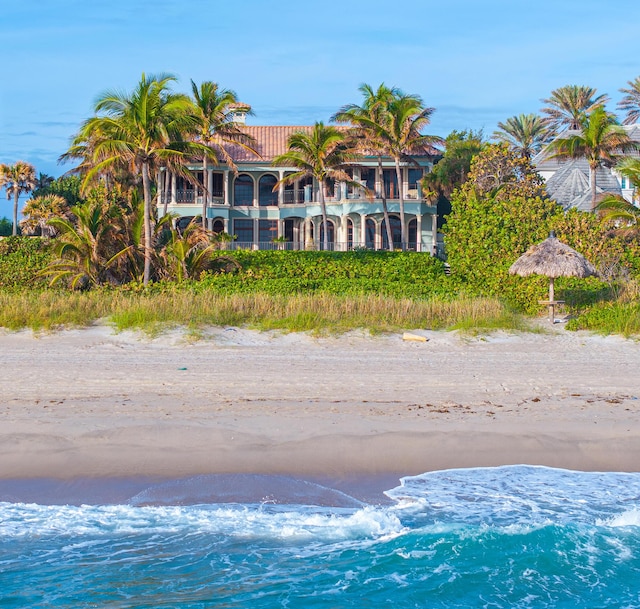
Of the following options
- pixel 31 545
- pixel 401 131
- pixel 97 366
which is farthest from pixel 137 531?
pixel 401 131

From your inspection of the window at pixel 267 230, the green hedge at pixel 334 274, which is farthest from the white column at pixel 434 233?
the green hedge at pixel 334 274

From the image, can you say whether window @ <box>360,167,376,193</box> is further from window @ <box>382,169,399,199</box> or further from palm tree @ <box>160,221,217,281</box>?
palm tree @ <box>160,221,217,281</box>

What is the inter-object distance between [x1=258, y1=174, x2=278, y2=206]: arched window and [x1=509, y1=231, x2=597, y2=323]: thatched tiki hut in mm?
29009

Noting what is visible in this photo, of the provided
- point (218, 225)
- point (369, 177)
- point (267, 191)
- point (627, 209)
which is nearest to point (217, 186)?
point (218, 225)

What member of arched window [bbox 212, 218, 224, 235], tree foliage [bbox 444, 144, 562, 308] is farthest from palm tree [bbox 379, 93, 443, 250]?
tree foliage [bbox 444, 144, 562, 308]

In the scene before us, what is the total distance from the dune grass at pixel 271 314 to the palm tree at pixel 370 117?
22869 mm

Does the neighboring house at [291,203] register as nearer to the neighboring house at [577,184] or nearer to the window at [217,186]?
the window at [217,186]

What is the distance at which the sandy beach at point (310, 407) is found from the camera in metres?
8.44

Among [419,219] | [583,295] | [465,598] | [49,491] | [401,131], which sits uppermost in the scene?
[401,131]

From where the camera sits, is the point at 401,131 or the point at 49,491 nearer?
the point at 49,491

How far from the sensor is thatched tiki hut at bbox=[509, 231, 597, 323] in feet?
55.9

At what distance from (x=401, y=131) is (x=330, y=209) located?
6941mm

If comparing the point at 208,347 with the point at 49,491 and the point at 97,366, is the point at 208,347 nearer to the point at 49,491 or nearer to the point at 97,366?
the point at 97,366

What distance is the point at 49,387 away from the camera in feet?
36.0
